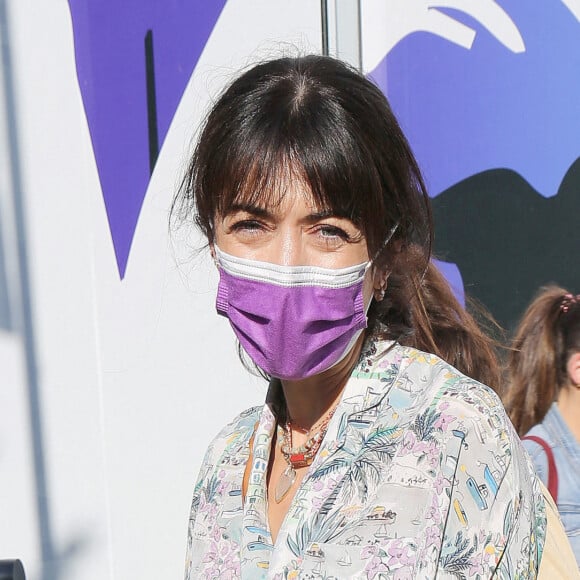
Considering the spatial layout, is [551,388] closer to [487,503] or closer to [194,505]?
[194,505]

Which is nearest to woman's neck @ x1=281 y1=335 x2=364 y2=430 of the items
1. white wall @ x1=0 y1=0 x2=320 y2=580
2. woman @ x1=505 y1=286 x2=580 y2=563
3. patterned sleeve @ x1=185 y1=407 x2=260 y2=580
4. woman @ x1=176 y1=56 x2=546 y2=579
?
woman @ x1=176 y1=56 x2=546 y2=579

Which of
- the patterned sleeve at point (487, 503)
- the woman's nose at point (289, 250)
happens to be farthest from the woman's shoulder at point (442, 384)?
the woman's nose at point (289, 250)

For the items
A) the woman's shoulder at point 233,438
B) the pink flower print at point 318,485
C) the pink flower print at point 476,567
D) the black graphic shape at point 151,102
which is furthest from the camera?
the black graphic shape at point 151,102

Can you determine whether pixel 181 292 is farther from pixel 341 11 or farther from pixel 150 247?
pixel 341 11

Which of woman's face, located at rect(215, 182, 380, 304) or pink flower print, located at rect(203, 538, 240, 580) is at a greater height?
woman's face, located at rect(215, 182, 380, 304)

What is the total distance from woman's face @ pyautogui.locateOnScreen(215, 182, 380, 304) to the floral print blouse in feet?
0.57

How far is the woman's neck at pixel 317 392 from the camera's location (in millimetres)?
1486

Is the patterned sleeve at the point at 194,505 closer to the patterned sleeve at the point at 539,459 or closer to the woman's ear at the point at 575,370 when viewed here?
the patterned sleeve at the point at 539,459

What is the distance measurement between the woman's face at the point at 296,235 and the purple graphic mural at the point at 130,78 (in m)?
1.46

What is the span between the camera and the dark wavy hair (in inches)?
53.5

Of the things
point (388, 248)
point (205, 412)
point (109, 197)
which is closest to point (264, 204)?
point (388, 248)

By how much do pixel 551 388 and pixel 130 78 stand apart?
5.12 ft

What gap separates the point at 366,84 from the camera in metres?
1.45

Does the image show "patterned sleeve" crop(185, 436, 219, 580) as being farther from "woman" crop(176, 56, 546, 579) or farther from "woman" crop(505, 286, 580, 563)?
"woman" crop(505, 286, 580, 563)
